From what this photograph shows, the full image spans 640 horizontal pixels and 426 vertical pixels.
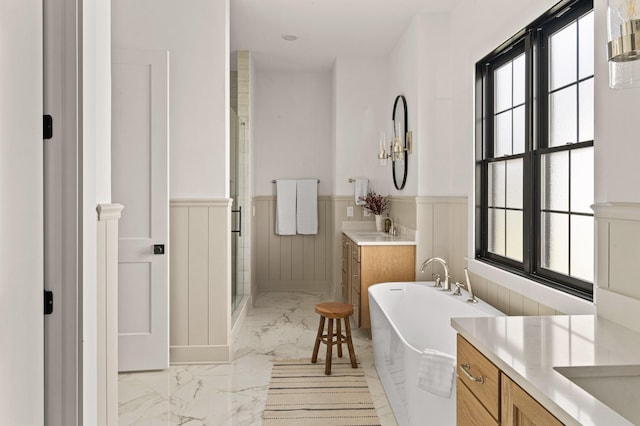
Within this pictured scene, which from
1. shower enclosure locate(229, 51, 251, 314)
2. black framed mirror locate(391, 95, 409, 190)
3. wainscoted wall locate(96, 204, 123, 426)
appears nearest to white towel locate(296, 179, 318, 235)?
shower enclosure locate(229, 51, 251, 314)

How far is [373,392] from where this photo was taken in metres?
2.93

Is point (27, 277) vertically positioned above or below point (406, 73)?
below

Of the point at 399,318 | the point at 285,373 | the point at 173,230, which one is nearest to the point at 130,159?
the point at 173,230

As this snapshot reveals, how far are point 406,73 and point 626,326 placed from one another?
3153mm

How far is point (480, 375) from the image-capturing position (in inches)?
54.0

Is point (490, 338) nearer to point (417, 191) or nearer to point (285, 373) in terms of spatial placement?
point (285, 373)

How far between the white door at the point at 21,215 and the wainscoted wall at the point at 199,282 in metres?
1.93

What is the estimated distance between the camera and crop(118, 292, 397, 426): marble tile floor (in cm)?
261

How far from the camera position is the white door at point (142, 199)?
3.16 m

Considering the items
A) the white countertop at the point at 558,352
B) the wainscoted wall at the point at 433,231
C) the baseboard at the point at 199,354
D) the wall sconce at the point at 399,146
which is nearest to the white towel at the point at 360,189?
the wall sconce at the point at 399,146

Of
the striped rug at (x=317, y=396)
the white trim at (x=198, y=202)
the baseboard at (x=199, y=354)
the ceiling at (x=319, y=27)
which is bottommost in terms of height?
the striped rug at (x=317, y=396)

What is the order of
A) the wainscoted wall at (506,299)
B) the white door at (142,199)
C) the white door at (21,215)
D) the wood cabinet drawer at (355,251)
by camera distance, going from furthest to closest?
the wood cabinet drawer at (355,251) < the white door at (142,199) < the wainscoted wall at (506,299) < the white door at (21,215)

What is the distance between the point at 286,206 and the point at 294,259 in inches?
26.9

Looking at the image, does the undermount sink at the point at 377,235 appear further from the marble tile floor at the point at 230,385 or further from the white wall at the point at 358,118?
the marble tile floor at the point at 230,385
